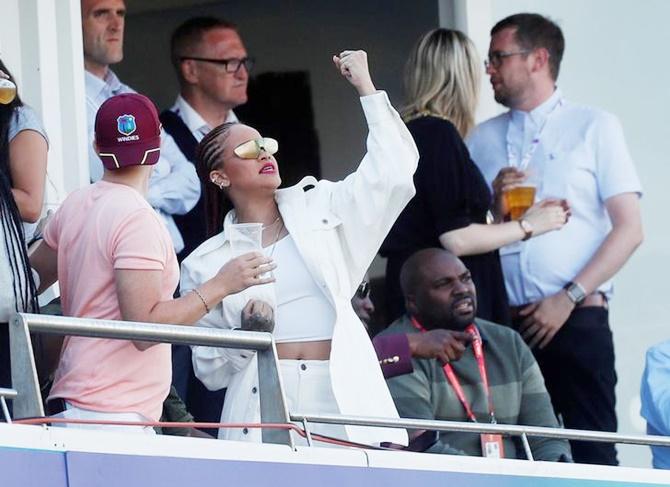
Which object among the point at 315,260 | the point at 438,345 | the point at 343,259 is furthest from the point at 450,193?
the point at 315,260

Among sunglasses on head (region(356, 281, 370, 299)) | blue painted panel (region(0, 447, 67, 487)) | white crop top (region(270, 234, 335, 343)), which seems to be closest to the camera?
blue painted panel (region(0, 447, 67, 487))

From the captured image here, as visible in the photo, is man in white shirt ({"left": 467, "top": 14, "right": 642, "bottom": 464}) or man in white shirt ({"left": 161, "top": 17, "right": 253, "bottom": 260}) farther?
man in white shirt ({"left": 161, "top": 17, "right": 253, "bottom": 260})

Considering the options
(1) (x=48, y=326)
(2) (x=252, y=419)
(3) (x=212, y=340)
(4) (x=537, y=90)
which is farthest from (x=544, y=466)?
(4) (x=537, y=90)

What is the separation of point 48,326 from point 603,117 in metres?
3.69

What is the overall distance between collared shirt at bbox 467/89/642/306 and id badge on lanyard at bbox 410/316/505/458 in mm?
884

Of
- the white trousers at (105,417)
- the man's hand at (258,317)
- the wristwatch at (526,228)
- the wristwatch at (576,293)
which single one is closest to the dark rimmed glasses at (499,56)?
the wristwatch at (526,228)

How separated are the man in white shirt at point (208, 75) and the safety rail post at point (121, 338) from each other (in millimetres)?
2588

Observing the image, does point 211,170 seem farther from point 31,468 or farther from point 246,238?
point 31,468

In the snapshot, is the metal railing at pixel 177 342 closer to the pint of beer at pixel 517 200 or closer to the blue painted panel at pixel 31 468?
the blue painted panel at pixel 31 468

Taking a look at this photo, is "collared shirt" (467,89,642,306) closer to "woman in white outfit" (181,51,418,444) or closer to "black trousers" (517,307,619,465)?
"black trousers" (517,307,619,465)

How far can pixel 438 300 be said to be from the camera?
6109 mm

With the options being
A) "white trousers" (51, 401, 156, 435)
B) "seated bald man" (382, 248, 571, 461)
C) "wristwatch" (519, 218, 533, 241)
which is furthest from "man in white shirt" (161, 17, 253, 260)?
"white trousers" (51, 401, 156, 435)

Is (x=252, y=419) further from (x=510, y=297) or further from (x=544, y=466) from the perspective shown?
(x=510, y=297)

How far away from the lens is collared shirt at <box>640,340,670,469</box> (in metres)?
5.72
